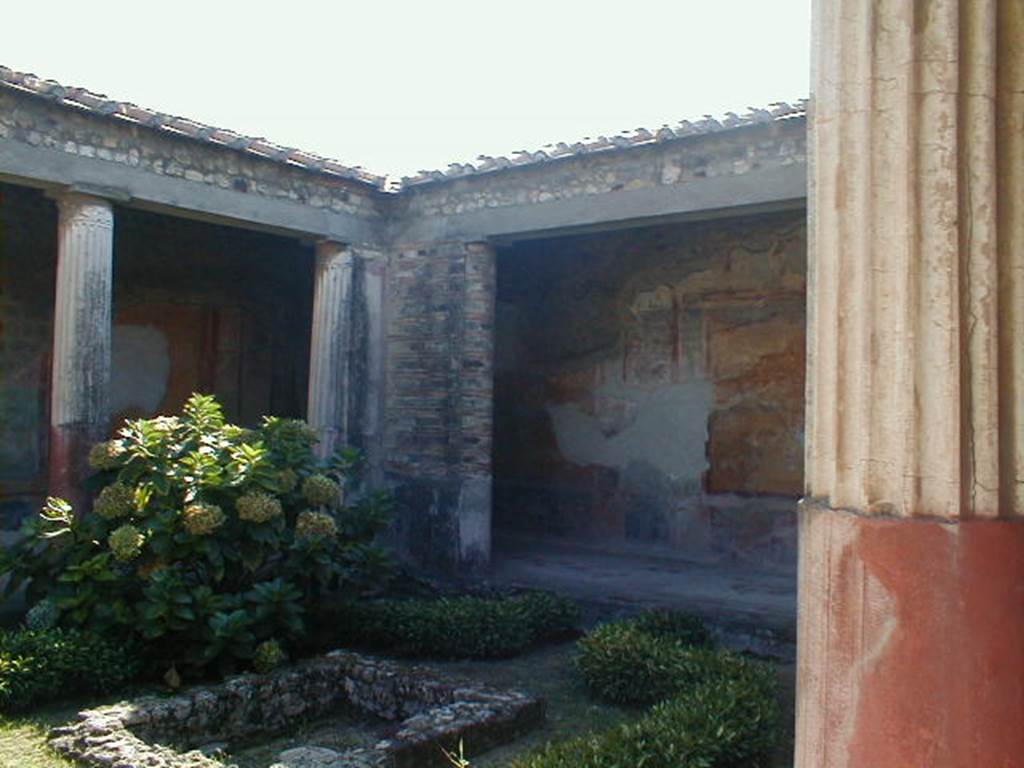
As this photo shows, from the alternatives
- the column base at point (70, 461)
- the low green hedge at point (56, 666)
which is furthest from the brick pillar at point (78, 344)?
the low green hedge at point (56, 666)

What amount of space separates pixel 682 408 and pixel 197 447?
513 centimetres

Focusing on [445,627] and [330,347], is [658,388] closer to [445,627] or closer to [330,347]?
[330,347]

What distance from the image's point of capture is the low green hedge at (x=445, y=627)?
6188 millimetres

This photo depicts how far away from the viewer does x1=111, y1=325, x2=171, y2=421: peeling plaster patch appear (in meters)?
9.65

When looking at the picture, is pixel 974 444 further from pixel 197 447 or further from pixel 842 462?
pixel 197 447

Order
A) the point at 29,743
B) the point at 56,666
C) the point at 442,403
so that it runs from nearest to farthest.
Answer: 1. the point at 29,743
2. the point at 56,666
3. the point at 442,403

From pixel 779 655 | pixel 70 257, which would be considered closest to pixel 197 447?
pixel 70 257

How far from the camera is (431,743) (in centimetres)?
425

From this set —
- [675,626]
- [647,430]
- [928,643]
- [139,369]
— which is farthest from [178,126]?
[928,643]

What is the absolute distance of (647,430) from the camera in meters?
9.78

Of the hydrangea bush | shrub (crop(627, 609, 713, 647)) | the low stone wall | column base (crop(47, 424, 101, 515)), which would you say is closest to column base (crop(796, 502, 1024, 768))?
the low stone wall

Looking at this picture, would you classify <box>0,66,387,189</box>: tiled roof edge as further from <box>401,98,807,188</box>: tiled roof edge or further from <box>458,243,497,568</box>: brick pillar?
<box>458,243,497,568</box>: brick pillar

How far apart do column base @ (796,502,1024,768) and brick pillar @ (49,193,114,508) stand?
636 centimetres

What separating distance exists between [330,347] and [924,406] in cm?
765
